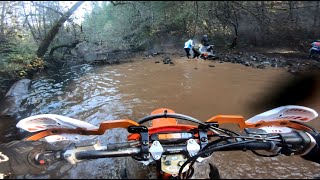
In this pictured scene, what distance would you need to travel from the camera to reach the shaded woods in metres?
9.85

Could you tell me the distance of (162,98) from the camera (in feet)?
27.8

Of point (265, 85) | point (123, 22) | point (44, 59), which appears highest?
point (123, 22)

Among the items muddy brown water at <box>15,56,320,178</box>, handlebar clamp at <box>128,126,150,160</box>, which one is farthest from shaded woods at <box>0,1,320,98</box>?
handlebar clamp at <box>128,126,150,160</box>

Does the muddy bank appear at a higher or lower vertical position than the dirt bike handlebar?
lower

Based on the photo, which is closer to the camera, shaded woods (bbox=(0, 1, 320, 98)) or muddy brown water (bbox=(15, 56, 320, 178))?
muddy brown water (bbox=(15, 56, 320, 178))

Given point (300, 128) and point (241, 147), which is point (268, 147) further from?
point (300, 128)

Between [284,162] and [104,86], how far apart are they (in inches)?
301

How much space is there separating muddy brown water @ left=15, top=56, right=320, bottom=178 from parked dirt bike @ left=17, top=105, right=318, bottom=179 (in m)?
0.58

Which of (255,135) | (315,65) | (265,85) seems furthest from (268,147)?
(315,65)

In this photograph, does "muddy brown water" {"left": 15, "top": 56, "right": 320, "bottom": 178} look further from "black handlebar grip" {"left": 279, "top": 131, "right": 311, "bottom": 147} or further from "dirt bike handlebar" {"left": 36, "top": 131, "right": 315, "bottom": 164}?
"black handlebar grip" {"left": 279, "top": 131, "right": 311, "bottom": 147}

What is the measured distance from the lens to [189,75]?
1235cm

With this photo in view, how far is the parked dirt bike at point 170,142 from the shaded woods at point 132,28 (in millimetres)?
→ 4475

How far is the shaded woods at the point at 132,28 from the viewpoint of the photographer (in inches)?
388

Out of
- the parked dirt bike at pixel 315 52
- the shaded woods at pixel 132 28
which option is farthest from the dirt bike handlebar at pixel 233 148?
the parked dirt bike at pixel 315 52
